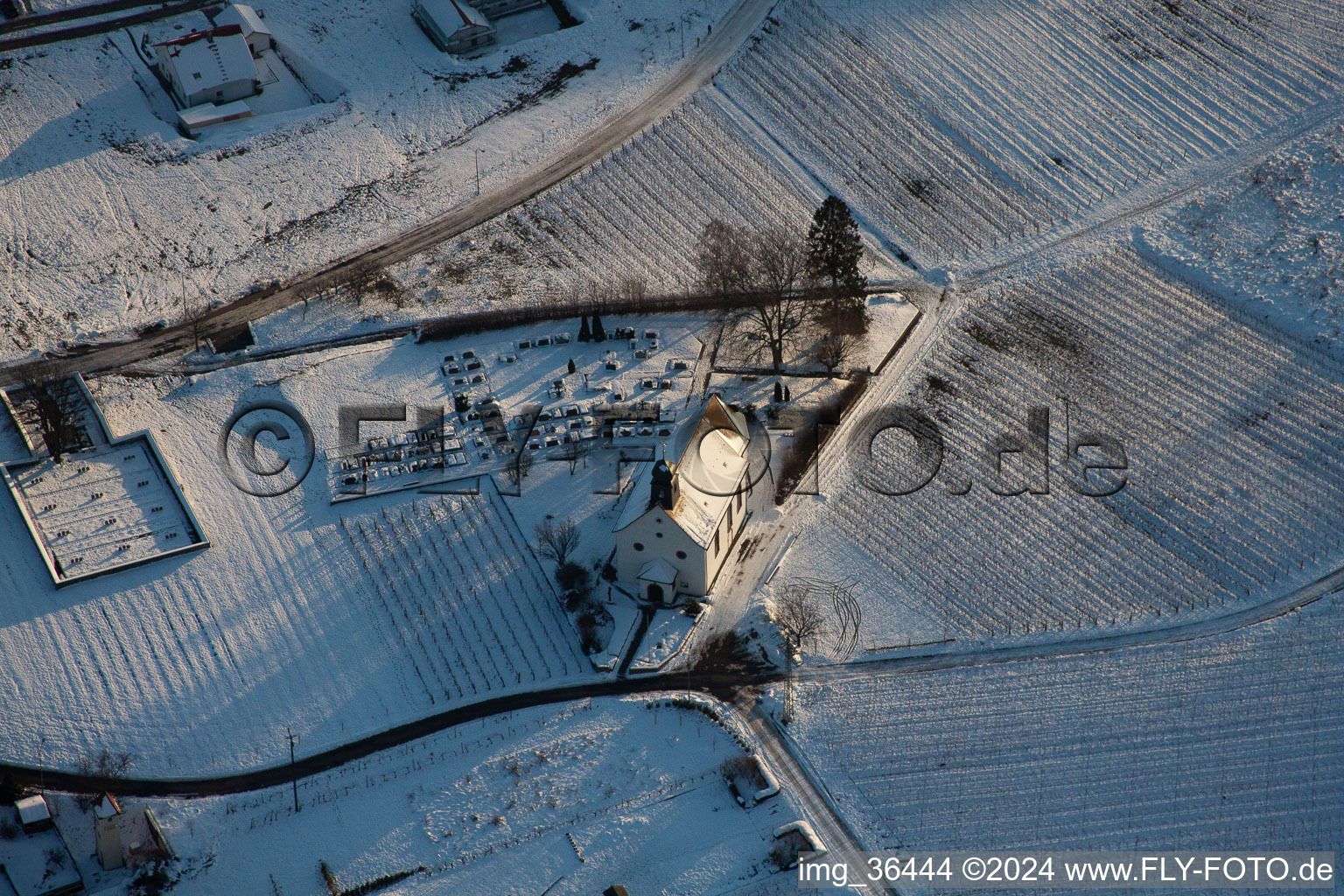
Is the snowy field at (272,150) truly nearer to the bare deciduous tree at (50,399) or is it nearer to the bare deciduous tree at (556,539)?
the bare deciduous tree at (50,399)

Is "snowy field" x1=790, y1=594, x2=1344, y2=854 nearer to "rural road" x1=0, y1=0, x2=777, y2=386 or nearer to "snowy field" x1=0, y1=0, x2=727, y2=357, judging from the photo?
"rural road" x1=0, y1=0, x2=777, y2=386

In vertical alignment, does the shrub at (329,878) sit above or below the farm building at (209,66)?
below

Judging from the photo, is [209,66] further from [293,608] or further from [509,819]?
[509,819]

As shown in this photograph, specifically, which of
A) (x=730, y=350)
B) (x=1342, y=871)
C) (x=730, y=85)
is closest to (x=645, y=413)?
(x=730, y=350)

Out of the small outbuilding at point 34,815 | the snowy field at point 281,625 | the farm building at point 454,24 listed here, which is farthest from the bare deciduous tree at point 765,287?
the small outbuilding at point 34,815

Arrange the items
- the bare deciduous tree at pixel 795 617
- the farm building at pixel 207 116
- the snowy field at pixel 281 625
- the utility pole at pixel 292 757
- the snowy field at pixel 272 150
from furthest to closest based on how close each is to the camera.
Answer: the farm building at pixel 207 116 → the snowy field at pixel 272 150 → the bare deciduous tree at pixel 795 617 → the snowy field at pixel 281 625 → the utility pole at pixel 292 757

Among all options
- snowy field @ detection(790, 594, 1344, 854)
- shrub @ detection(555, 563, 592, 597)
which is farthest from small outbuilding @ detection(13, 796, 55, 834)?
snowy field @ detection(790, 594, 1344, 854)

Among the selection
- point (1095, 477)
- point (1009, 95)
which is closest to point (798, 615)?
point (1095, 477)
